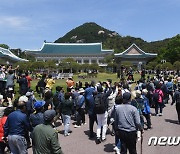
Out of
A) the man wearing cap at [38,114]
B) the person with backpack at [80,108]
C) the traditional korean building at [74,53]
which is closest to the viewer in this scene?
the man wearing cap at [38,114]

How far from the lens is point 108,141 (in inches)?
343

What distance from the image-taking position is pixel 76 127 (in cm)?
1070

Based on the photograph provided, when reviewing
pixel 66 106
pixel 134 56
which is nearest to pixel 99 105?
pixel 66 106

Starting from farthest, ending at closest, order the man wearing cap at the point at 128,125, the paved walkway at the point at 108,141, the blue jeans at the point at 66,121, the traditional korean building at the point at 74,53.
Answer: the traditional korean building at the point at 74,53 → the blue jeans at the point at 66,121 → the paved walkway at the point at 108,141 → the man wearing cap at the point at 128,125

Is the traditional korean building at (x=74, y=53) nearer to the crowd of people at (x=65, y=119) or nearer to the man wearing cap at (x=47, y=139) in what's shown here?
the crowd of people at (x=65, y=119)

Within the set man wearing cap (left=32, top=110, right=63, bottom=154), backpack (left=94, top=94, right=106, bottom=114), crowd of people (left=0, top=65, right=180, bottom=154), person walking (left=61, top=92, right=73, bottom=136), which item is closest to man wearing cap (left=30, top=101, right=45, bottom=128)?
crowd of people (left=0, top=65, right=180, bottom=154)

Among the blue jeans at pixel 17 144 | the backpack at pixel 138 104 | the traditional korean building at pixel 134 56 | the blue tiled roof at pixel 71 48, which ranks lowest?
the blue jeans at pixel 17 144

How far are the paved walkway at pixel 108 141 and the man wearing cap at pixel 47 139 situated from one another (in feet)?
11.2

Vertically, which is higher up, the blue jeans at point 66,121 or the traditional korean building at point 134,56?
the traditional korean building at point 134,56

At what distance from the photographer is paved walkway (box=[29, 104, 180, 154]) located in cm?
780

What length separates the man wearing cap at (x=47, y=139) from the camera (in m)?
4.42

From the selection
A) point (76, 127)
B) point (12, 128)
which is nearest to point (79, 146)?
point (76, 127)

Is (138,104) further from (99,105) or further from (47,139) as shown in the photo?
(47,139)

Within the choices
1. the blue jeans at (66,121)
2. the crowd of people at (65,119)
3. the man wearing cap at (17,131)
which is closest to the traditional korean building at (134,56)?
the crowd of people at (65,119)
